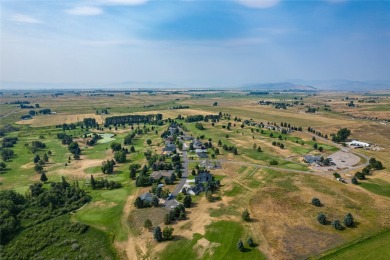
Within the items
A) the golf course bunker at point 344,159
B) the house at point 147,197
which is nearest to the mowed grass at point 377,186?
the golf course bunker at point 344,159

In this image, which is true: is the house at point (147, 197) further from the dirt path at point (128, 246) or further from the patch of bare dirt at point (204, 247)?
the patch of bare dirt at point (204, 247)

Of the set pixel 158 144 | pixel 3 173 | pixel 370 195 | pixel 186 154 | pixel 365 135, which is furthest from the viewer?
pixel 365 135

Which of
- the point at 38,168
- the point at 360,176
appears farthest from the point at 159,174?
the point at 360,176

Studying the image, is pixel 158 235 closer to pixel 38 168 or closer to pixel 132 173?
pixel 132 173

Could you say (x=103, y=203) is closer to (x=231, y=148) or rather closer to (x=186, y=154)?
(x=186, y=154)

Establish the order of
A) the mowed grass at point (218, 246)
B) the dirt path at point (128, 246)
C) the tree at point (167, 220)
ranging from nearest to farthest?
the mowed grass at point (218, 246)
the dirt path at point (128, 246)
the tree at point (167, 220)

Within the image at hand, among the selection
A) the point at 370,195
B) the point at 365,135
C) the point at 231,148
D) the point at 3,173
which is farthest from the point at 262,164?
the point at 3,173
